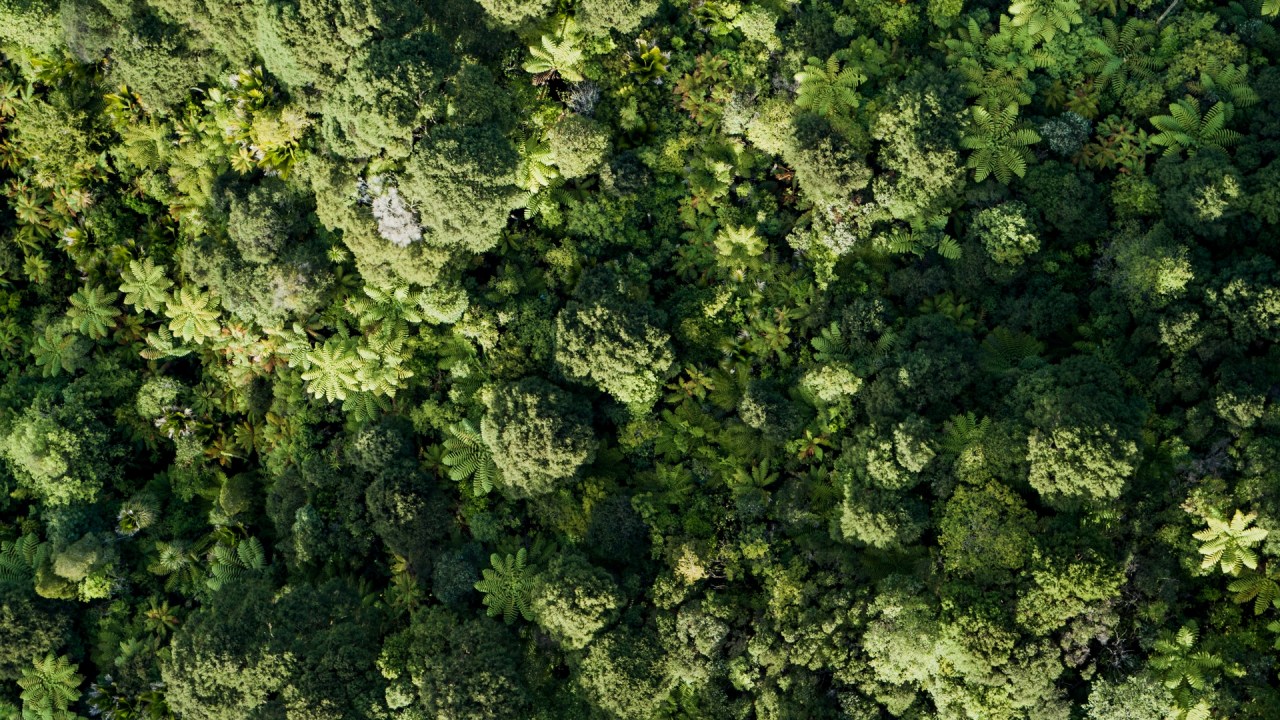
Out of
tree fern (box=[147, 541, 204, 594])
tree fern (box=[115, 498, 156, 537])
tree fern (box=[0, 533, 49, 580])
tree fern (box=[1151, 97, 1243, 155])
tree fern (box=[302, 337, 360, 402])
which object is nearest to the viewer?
tree fern (box=[1151, 97, 1243, 155])

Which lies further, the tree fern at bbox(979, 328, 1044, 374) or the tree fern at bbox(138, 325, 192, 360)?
the tree fern at bbox(138, 325, 192, 360)

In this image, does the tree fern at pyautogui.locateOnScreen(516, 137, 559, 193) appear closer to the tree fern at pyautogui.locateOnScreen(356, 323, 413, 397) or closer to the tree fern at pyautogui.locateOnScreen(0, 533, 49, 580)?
the tree fern at pyautogui.locateOnScreen(356, 323, 413, 397)

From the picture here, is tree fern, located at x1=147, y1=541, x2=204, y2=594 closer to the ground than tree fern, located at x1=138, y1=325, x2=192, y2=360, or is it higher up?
closer to the ground

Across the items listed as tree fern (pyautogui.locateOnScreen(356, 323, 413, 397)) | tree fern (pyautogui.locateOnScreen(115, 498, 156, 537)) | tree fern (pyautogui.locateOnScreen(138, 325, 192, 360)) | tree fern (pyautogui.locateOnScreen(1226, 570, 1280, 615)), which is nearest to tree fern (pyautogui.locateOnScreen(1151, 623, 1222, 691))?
tree fern (pyautogui.locateOnScreen(1226, 570, 1280, 615))

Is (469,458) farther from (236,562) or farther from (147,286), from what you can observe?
(147,286)

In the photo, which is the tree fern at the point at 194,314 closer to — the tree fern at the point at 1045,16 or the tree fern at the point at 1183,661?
the tree fern at the point at 1045,16

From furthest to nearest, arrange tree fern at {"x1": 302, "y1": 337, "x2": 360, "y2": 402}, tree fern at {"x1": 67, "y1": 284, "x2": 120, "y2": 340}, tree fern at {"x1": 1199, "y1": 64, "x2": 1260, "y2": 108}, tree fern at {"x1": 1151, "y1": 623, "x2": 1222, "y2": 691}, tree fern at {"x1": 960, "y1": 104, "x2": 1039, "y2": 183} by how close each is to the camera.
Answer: tree fern at {"x1": 67, "y1": 284, "x2": 120, "y2": 340} → tree fern at {"x1": 302, "y1": 337, "x2": 360, "y2": 402} → tree fern at {"x1": 960, "y1": 104, "x2": 1039, "y2": 183} → tree fern at {"x1": 1199, "y1": 64, "x2": 1260, "y2": 108} → tree fern at {"x1": 1151, "y1": 623, "x2": 1222, "y2": 691}
